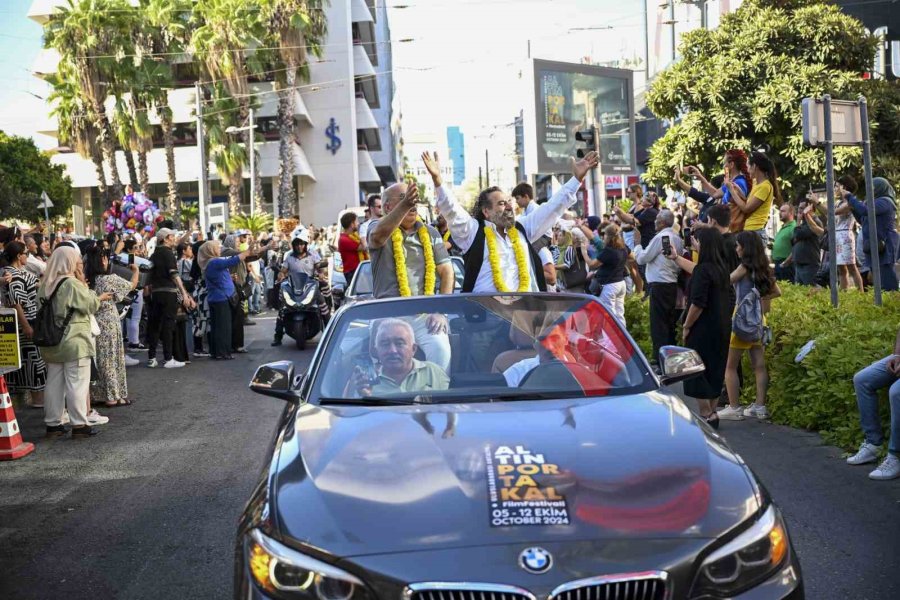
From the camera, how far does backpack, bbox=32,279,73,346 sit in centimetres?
1020

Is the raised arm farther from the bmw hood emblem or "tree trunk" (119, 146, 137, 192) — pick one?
"tree trunk" (119, 146, 137, 192)

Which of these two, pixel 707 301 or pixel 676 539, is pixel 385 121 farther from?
pixel 676 539

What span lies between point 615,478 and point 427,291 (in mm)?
5358

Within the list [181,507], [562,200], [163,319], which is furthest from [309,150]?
[181,507]

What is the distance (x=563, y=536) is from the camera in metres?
3.45

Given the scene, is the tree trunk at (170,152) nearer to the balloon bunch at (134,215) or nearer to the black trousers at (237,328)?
the balloon bunch at (134,215)

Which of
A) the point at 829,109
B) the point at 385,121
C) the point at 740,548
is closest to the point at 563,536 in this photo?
the point at 740,548

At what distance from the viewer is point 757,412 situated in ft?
32.4

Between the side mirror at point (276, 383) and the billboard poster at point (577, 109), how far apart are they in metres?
32.6

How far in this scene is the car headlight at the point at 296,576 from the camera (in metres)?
3.38

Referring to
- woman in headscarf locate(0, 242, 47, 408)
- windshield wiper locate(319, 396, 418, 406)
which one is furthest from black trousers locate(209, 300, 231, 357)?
windshield wiper locate(319, 396, 418, 406)

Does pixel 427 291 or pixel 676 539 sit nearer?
pixel 676 539

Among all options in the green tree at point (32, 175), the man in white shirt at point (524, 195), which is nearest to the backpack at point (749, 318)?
the man in white shirt at point (524, 195)

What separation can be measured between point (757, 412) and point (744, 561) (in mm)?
6637
